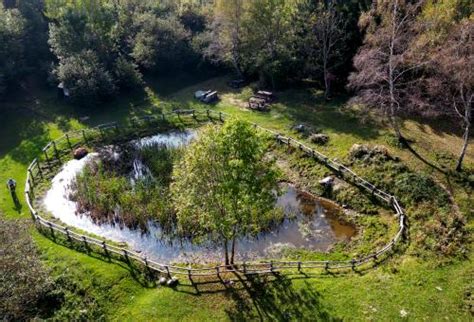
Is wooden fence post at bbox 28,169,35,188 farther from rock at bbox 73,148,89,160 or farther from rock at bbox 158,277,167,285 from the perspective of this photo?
rock at bbox 158,277,167,285

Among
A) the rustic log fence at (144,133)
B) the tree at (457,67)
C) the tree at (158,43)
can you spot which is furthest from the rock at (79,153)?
the tree at (457,67)

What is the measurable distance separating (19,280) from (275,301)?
47.7 feet

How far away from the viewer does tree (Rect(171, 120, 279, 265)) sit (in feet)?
72.6

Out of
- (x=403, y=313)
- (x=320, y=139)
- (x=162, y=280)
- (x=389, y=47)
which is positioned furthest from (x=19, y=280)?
(x=389, y=47)

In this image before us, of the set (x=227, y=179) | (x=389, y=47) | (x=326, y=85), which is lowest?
(x=326, y=85)

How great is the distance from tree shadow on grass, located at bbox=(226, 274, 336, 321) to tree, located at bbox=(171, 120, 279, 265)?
3544mm

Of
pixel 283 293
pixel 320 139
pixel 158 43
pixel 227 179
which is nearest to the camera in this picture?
pixel 227 179

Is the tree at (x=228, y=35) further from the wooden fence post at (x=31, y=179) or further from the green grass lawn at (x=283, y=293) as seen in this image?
the green grass lawn at (x=283, y=293)

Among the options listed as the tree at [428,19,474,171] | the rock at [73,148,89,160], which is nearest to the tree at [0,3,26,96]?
the rock at [73,148,89,160]

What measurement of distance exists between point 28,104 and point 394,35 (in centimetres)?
4044

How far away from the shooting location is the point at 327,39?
45.8 m

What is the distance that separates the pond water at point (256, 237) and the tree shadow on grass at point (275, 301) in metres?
2.94

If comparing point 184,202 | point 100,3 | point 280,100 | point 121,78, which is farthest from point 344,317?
point 100,3

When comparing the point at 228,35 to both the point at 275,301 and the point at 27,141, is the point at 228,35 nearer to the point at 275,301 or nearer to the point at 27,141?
the point at 27,141
